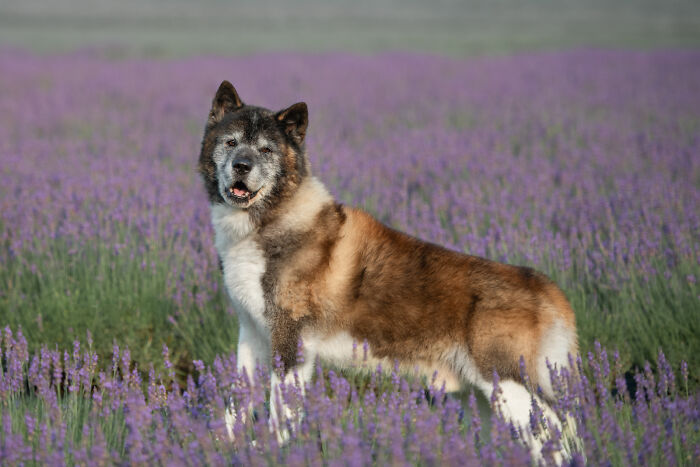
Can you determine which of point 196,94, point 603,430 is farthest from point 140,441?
point 196,94

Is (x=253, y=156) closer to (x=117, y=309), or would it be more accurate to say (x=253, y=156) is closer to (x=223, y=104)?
(x=223, y=104)

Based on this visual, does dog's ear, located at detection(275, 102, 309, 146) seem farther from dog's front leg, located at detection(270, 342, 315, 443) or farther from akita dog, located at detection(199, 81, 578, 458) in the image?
dog's front leg, located at detection(270, 342, 315, 443)

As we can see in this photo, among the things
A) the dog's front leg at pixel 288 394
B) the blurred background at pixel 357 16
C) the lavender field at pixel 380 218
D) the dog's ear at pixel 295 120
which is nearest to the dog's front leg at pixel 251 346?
the dog's front leg at pixel 288 394

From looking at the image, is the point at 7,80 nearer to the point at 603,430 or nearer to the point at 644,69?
the point at 644,69

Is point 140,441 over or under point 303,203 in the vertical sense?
under

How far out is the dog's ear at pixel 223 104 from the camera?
3.97 m

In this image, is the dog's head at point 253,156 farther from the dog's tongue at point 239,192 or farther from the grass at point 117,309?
the grass at point 117,309

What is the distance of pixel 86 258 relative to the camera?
5.33 m

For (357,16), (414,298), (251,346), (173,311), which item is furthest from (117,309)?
(357,16)

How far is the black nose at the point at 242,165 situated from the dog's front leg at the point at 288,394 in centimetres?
90

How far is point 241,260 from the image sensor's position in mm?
3643

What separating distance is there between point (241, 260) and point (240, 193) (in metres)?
0.33

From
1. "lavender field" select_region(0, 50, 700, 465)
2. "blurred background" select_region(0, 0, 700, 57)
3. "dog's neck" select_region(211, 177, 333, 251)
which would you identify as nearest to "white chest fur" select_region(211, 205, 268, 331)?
"dog's neck" select_region(211, 177, 333, 251)

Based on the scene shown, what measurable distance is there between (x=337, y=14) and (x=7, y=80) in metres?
60.4
